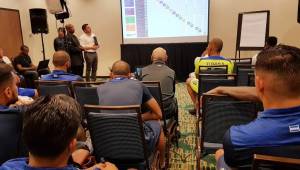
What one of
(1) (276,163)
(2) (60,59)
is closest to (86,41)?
(2) (60,59)

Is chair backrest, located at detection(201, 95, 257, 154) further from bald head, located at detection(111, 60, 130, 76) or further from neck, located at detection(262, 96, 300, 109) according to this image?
bald head, located at detection(111, 60, 130, 76)

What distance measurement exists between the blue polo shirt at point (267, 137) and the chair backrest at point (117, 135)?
712mm

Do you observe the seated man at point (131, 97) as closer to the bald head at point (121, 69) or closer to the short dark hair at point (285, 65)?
the bald head at point (121, 69)

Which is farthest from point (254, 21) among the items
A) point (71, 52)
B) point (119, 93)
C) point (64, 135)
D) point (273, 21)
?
point (64, 135)

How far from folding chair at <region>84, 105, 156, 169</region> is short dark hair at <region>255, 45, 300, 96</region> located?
0.80 metres

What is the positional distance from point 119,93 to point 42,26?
5697 millimetres

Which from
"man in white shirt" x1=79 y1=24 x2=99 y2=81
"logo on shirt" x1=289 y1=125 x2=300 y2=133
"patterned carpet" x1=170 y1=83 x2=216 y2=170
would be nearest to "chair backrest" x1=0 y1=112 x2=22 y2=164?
"logo on shirt" x1=289 y1=125 x2=300 y2=133

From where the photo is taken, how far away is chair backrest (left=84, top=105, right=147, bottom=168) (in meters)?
1.73

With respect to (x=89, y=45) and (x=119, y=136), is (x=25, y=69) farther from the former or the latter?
(x=119, y=136)

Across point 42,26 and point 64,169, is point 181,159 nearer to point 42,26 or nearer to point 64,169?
point 64,169

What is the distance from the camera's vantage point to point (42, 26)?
7.00 meters

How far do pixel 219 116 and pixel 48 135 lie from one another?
1.35 m

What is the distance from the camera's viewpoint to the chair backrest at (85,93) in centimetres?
255

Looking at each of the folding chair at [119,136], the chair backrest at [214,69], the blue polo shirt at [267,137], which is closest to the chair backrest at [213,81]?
the chair backrest at [214,69]
